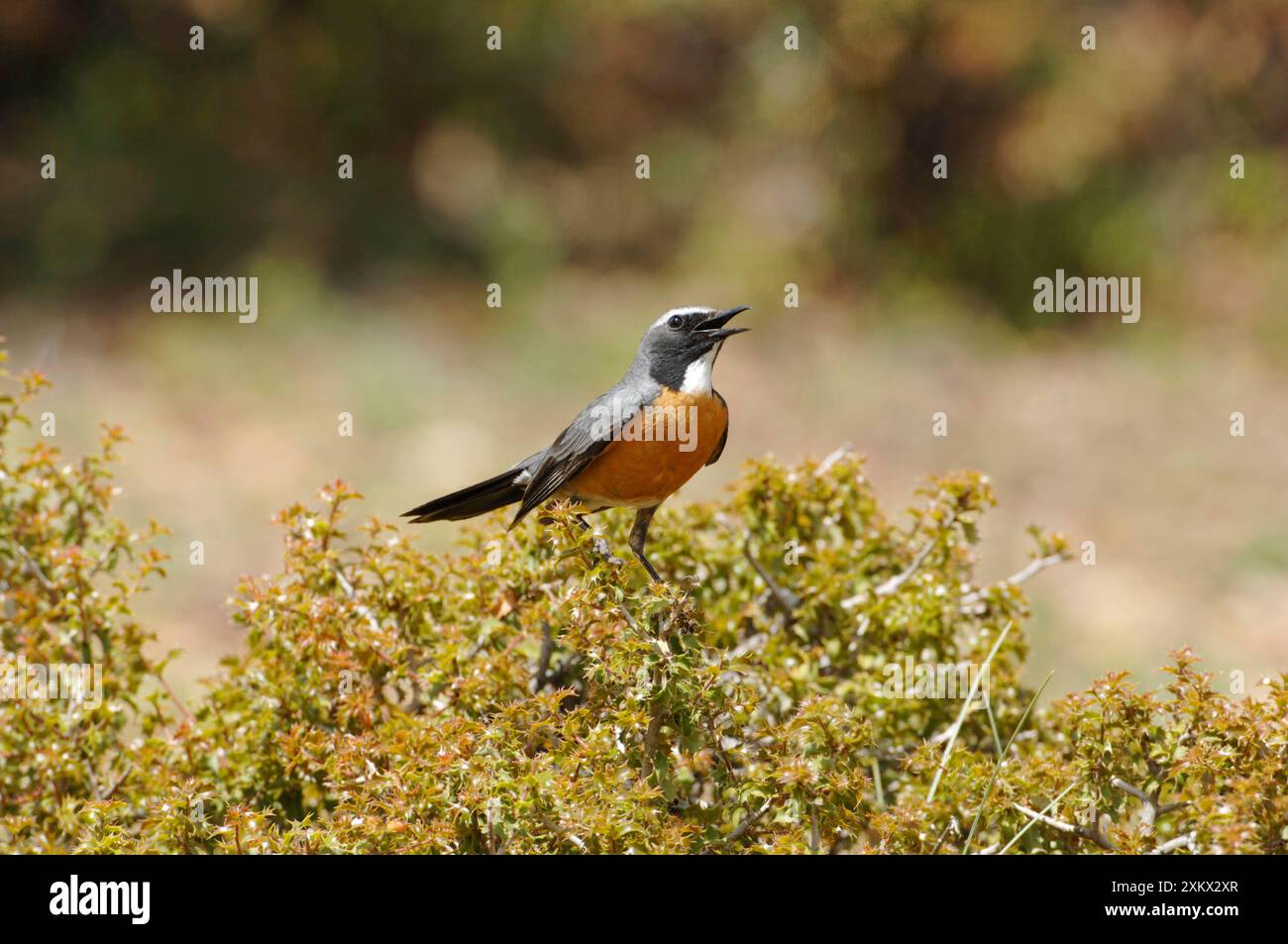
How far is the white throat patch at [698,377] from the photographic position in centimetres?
431

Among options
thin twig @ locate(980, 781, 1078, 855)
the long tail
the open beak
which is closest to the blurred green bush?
the open beak

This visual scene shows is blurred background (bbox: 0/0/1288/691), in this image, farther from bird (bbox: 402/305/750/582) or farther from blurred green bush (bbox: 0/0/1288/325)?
bird (bbox: 402/305/750/582)

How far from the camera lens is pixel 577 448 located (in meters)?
4.12

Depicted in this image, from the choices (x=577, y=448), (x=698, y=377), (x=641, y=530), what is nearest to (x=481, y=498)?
(x=577, y=448)

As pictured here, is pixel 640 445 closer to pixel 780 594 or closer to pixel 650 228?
pixel 780 594

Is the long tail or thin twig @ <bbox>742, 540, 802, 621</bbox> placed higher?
the long tail

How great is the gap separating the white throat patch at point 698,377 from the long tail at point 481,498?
510 millimetres

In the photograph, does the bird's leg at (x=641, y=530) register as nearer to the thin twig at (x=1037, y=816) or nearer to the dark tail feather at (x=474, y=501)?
the dark tail feather at (x=474, y=501)

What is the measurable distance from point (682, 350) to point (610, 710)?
156 centimetres

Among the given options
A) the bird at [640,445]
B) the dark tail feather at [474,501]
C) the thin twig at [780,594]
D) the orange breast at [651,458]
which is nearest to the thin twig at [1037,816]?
the thin twig at [780,594]

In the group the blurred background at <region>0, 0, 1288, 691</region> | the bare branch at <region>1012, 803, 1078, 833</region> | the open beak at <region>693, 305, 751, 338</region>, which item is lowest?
the bare branch at <region>1012, 803, 1078, 833</region>

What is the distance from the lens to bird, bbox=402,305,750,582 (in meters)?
4.09
